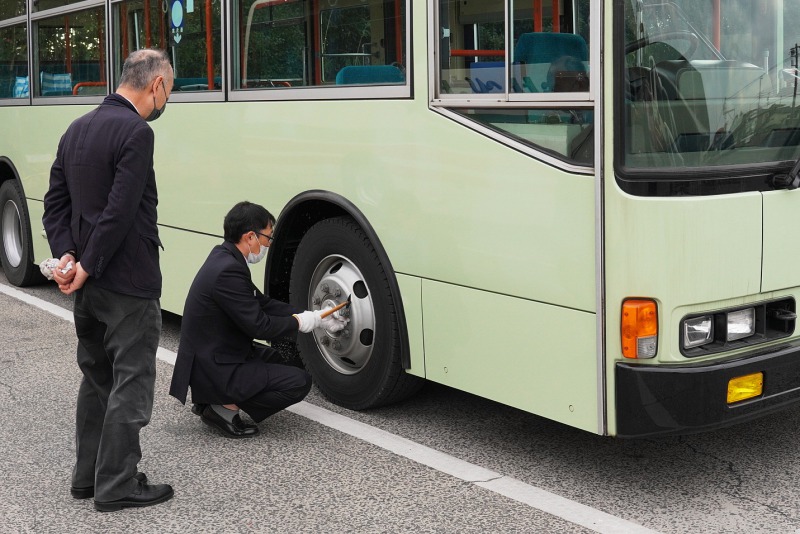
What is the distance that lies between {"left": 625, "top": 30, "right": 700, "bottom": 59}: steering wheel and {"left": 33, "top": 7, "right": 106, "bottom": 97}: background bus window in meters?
4.70

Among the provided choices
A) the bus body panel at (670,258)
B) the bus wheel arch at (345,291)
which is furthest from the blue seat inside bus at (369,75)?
the bus body panel at (670,258)

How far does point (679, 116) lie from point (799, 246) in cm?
74

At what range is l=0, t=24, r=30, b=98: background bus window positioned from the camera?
29.9ft

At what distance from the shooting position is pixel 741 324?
4258 mm

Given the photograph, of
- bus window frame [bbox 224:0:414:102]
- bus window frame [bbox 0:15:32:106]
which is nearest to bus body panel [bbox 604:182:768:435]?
bus window frame [bbox 224:0:414:102]

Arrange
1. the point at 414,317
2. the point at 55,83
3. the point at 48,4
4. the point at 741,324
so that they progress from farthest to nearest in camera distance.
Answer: the point at 48,4 → the point at 55,83 → the point at 414,317 → the point at 741,324

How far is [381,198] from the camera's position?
5207 millimetres

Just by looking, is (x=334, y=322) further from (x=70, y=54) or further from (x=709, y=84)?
(x=70, y=54)

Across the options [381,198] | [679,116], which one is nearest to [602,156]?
[679,116]

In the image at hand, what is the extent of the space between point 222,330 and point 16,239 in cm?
508

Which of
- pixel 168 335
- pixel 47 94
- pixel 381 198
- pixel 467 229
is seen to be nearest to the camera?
pixel 467 229

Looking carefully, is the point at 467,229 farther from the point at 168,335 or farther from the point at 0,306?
the point at 0,306

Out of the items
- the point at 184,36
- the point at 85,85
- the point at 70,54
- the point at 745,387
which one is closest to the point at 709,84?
the point at 745,387

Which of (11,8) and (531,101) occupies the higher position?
(11,8)
